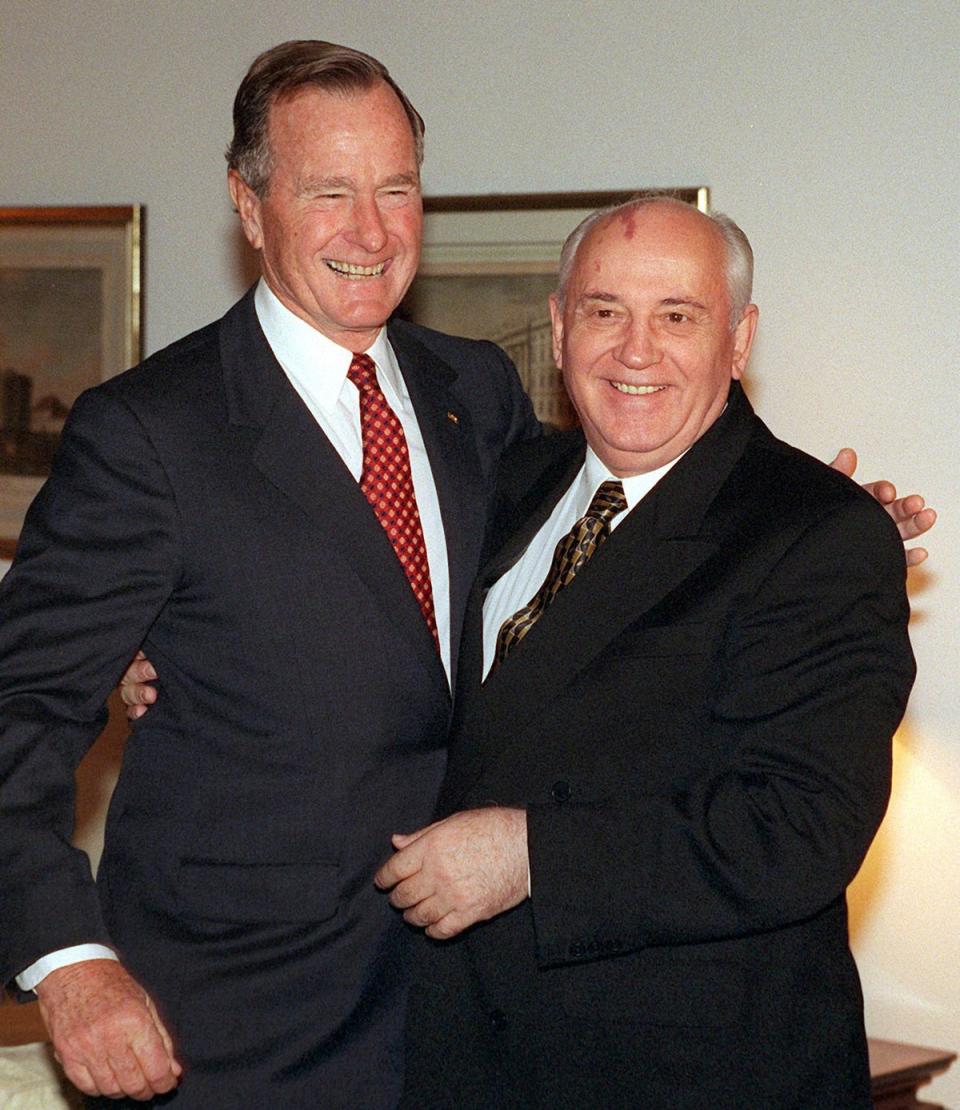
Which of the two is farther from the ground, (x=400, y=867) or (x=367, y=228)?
(x=367, y=228)

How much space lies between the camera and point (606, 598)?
2.11 meters

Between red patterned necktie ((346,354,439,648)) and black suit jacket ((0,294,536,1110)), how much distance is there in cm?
6

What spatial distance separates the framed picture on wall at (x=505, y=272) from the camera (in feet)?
11.9

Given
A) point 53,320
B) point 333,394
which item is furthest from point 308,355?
point 53,320

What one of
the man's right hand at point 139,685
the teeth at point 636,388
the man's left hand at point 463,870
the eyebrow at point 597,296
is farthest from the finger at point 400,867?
the eyebrow at point 597,296

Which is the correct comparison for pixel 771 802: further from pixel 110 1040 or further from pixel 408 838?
pixel 110 1040

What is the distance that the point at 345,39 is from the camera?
152 inches

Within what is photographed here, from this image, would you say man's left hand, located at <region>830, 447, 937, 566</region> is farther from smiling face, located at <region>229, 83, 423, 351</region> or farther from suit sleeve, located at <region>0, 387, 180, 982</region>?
suit sleeve, located at <region>0, 387, 180, 982</region>

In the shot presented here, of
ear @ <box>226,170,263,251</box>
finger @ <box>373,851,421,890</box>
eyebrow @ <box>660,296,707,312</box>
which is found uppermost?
ear @ <box>226,170,263,251</box>

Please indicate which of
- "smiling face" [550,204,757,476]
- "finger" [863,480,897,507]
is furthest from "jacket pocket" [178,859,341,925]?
"finger" [863,480,897,507]

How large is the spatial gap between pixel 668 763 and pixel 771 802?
0.55ft

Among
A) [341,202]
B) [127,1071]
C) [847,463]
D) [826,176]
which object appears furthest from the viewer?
[826,176]

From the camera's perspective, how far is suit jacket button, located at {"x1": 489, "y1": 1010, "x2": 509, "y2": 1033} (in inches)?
83.1

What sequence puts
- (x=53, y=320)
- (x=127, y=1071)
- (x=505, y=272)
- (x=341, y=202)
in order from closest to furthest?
(x=127, y=1071) < (x=341, y=202) < (x=505, y=272) < (x=53, y=320)
